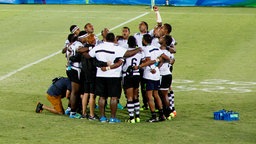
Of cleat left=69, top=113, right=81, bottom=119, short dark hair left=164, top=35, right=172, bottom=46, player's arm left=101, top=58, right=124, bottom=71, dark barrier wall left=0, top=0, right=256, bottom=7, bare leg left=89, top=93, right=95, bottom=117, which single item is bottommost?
cleat left=69, top=113, right=81, bottom=119

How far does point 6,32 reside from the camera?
35656 mm

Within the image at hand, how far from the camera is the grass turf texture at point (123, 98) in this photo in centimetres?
1702

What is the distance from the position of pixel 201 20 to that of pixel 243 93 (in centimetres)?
1554

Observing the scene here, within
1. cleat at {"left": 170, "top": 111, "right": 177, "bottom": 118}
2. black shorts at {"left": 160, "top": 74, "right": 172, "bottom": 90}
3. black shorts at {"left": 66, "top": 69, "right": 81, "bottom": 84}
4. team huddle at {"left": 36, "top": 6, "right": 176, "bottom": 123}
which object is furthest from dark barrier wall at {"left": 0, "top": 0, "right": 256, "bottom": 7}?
black shorts at {"left": 66, "top": 69, "right": 81, "bottom": 84}

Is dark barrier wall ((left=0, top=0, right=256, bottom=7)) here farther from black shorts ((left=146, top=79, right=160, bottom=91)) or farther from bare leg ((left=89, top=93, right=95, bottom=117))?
bare leg ((left=89, top=93, right=95, bottom=117))

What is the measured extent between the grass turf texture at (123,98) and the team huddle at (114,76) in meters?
0.46

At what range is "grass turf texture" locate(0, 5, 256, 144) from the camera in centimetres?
1702

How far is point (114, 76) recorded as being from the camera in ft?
59.9

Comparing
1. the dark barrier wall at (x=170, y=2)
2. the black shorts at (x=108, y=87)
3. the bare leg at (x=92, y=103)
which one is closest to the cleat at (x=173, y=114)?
the black shorts at (x=108, y=87)

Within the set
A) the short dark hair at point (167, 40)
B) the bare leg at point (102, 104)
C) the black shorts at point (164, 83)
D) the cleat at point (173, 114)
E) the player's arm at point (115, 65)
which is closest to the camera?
the player's arm at point (115, 65)

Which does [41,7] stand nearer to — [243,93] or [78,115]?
[243,93]

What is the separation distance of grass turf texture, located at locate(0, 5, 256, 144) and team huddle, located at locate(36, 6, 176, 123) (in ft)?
1.50

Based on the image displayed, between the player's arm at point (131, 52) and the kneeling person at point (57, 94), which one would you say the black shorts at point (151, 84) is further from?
the kneeling person at point (57, 94)

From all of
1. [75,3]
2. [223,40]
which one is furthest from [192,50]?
[75,3]
